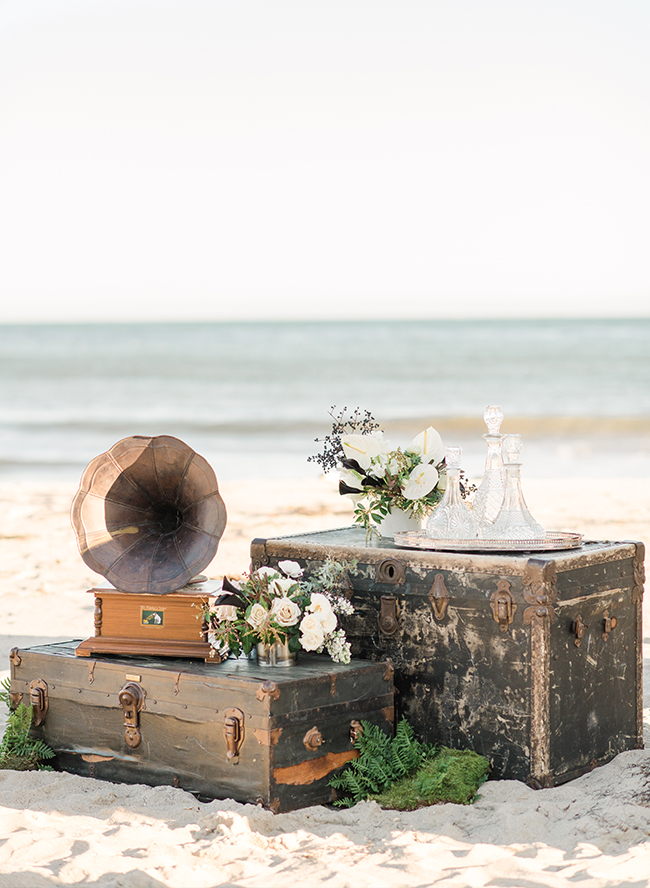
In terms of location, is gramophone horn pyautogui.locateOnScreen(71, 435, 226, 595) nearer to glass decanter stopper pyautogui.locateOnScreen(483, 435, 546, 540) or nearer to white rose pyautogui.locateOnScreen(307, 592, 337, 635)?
white rose pyautogui.locateOnScreen(307, 592, 337, 635)

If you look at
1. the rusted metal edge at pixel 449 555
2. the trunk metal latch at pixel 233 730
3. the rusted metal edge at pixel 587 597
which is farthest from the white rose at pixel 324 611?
the rusted metal edge at pixel 587 597

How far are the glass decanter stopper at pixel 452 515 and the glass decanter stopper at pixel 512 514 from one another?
0.26 ft

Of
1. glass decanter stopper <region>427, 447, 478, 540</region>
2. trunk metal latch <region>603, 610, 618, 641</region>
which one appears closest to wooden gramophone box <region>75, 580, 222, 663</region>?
glass decanter stopper <region>427, 447, 478, 540</region>

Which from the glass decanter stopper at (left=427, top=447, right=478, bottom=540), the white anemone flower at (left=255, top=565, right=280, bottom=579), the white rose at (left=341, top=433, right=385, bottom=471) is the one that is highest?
the white rose at (left=341, top=433, right=385, bottom=471)

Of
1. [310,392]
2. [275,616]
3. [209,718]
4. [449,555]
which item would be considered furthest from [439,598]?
[310,392]

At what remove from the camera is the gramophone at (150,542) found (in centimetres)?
390

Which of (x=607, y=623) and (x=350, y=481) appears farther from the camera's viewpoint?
(x=350, y=481)

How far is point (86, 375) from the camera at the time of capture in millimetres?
33938

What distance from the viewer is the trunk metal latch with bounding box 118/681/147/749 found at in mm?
3775

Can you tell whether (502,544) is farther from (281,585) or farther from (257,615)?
(257,615)

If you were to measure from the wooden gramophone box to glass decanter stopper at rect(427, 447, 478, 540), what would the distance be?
90 cm

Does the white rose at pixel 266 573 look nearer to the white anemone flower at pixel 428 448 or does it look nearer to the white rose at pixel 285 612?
the white rose at pixel 285 612

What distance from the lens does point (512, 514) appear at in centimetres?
399

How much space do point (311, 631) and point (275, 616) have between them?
14cm
